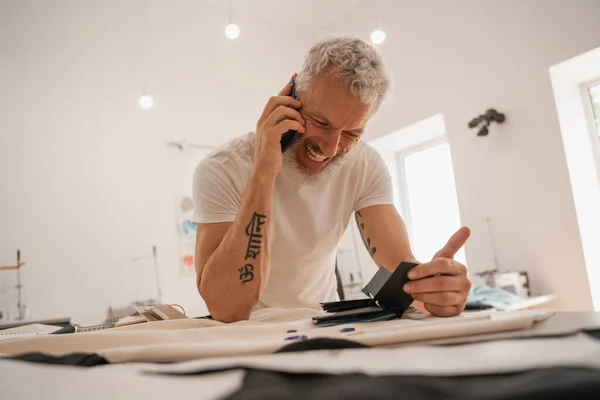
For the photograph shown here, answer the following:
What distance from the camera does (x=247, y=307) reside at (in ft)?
4.11

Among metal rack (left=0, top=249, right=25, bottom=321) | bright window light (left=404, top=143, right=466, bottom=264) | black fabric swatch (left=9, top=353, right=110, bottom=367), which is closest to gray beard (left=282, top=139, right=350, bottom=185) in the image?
black fabric swatch (left=9, top=353, right=110, bottom=367)

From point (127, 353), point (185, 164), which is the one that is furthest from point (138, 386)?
point (185, 164)

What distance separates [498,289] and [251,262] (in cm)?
229

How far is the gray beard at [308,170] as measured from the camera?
1.59 metres

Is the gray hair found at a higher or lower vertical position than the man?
higher

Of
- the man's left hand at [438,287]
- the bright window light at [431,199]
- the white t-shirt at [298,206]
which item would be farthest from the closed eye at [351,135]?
the bright window light at [431,199]

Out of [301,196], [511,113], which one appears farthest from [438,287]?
[511,113]

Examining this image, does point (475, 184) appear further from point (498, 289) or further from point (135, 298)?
point (135, 298)

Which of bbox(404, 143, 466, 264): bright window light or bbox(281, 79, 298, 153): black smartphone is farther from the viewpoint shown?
bbox(404, 143, 466, 264): bright window light

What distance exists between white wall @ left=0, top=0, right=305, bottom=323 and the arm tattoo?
10.1ft

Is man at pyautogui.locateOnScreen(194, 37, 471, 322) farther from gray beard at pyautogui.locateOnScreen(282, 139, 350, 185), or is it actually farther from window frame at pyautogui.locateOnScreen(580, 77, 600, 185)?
window frame at pyautogui.locateOnScreen(580, 77, 600, 185)

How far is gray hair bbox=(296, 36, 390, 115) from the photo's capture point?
54.5 inches

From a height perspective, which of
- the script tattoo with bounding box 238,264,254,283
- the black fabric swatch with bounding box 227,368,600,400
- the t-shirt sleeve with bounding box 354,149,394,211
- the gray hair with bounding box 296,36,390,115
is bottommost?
the black fabric swatch with bounding box 227,368,600,400

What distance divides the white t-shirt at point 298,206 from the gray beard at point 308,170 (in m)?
0.01
